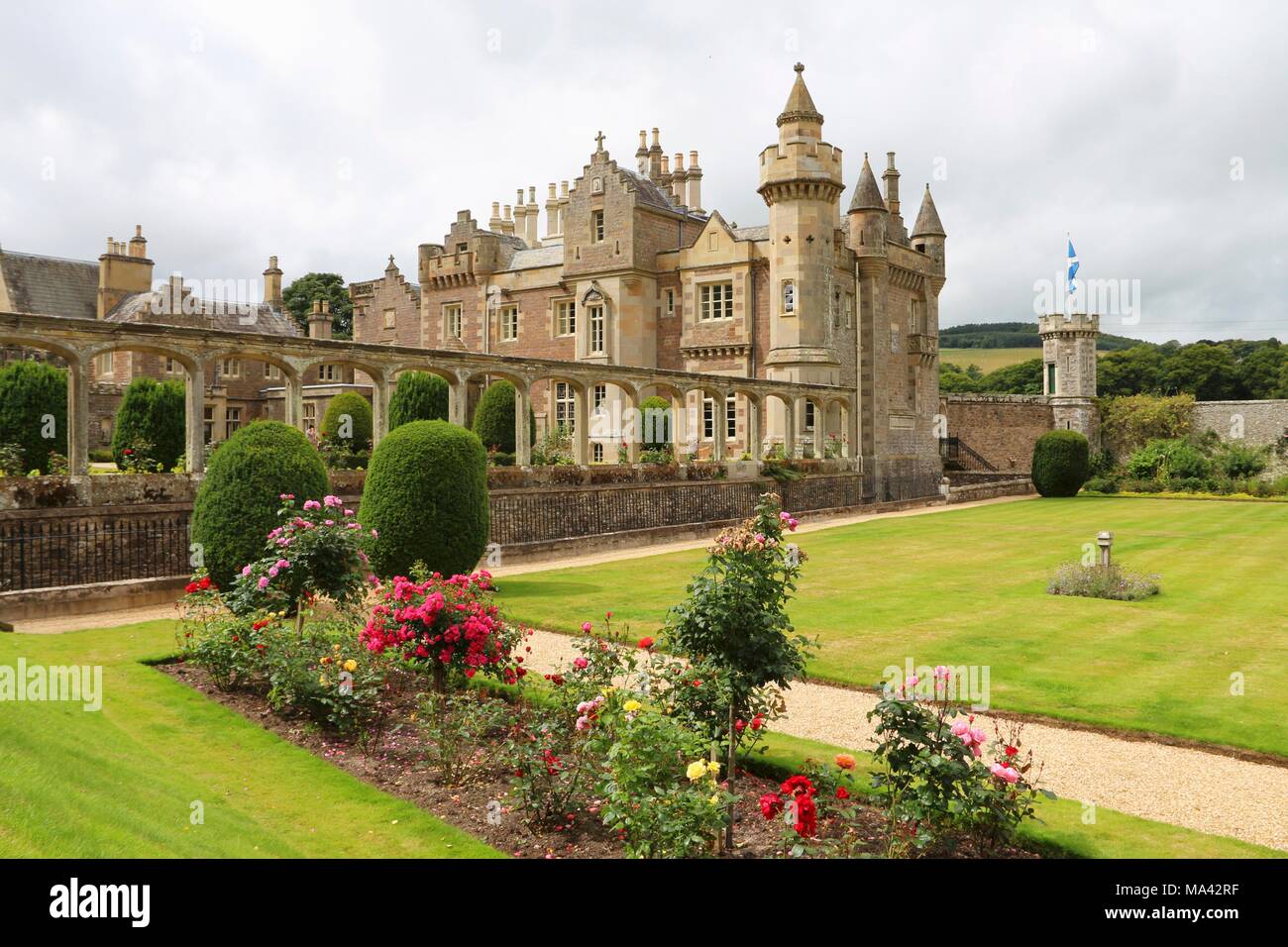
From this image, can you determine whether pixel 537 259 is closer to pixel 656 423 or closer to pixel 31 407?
pixel 656 423

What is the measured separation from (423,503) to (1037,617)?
27.7 feet

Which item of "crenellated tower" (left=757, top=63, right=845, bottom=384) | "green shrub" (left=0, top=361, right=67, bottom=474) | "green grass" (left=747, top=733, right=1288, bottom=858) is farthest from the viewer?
"crenellated tower" (left=757, top=63, right=845, bottom=384)

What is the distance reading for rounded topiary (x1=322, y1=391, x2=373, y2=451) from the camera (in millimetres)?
29297

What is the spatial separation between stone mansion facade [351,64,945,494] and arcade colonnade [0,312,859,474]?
135 centimetres

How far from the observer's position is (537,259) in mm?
40938

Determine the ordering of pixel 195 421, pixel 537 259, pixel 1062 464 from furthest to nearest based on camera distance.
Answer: pixel 537 259 → pixel 1062 464 → pixel 195 421

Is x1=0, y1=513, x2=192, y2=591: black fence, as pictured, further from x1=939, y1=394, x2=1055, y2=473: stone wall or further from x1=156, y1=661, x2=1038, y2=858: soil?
x1=939, y1=394, x2=1055, y2=473: stone wall

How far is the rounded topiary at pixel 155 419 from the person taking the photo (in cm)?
2238

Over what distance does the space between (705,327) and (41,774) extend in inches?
1216

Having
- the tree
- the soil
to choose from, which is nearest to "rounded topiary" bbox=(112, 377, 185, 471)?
the soil

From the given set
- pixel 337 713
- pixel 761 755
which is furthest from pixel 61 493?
pixel 761 755

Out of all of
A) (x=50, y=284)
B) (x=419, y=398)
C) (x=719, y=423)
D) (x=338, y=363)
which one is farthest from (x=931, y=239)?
(x=50, y=284)

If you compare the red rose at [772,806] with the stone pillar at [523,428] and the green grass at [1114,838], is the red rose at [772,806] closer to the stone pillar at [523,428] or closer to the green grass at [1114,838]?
the green grass at [1114,838]

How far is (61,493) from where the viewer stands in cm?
1345
